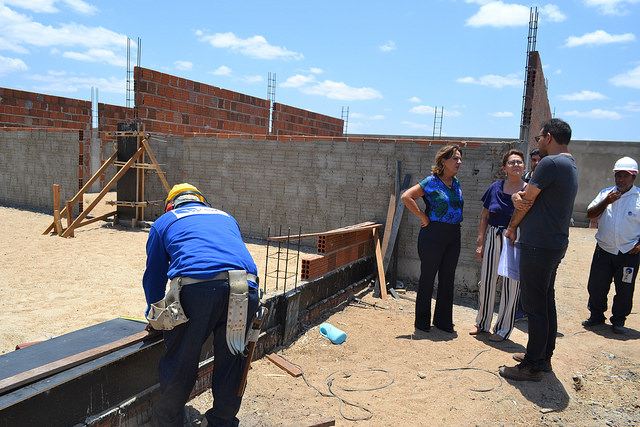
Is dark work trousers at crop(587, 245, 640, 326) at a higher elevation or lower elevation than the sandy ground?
higher

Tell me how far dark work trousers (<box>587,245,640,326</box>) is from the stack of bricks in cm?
271

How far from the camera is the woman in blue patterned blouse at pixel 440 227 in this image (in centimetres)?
405

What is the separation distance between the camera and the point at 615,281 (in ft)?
15.3

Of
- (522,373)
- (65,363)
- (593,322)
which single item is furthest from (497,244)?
(65,363)

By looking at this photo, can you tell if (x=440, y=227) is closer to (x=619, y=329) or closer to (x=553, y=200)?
(x=553, y=200)

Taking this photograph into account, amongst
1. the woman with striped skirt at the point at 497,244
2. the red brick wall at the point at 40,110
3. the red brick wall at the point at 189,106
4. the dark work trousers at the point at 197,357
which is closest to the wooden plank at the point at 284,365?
the dark work trousers at the point at 197,357

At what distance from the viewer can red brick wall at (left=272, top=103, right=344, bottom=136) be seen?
13.2 m

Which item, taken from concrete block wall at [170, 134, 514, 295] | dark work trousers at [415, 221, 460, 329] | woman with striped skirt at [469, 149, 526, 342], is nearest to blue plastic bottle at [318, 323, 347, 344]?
dark work trousers at [415, 221, 460, 329]

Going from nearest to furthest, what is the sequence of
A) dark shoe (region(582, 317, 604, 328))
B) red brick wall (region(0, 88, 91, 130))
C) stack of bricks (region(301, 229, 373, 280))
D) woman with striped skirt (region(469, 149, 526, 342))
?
woman with striped skirt (region(469, 149, 526, 342)) < stack of bricks (region(301, 229, 373, 280)) < dark shoe (region(582, 317, 604, 328)) < red brick wall (region(0, 88, 91, 130))

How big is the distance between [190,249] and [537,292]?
8.10 feet

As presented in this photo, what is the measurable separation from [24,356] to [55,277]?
3.50 m

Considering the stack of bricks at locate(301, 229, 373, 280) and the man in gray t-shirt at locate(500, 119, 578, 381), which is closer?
the man in gray t-shirt at locate(500, 119, 578, 381)

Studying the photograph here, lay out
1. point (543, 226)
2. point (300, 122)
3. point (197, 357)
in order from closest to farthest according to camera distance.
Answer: point (197, 357)
point (543, 226)
point (300, 122)

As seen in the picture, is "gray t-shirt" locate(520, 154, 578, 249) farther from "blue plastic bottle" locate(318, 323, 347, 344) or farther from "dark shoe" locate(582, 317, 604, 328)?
"dark shoe" locate(582, 317, 604, 328)
